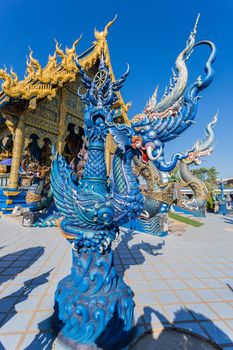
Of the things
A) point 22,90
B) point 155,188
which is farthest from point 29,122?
point 155,188

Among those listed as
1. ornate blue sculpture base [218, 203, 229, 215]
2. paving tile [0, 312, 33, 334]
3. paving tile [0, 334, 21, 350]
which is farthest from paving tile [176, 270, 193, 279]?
ornate blue sculpture base [218, 203, 229, 215]

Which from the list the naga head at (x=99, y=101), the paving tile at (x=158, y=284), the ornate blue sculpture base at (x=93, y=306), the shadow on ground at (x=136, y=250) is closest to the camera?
the ornate blue sculpture base at (x=93, y=306)

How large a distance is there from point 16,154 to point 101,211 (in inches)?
286

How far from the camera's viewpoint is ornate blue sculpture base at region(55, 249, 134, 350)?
1.72 metres

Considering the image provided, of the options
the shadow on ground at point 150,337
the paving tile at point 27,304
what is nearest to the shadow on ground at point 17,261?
the paving tile at point 27,304

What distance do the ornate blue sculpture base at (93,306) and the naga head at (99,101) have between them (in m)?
1.36

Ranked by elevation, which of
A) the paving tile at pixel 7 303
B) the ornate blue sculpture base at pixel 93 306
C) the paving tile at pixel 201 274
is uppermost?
the ornate blue sculpture base at pixel 93 306

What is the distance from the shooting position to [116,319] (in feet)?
5.90

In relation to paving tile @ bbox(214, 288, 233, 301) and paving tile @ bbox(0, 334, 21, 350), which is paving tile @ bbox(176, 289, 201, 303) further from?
paving tile @ bbox(0, 334, 21, 350)

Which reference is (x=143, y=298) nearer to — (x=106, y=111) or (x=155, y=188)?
(x=106, y=111)

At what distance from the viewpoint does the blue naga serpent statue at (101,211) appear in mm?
1768

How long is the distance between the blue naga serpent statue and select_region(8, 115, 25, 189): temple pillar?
21.3 feet

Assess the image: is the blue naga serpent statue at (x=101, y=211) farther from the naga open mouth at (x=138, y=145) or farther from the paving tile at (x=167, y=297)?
the paving tile at (x=167, y=297)

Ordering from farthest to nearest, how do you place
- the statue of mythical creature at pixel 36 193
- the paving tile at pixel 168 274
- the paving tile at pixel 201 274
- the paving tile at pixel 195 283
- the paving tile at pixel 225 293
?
the statue of mythical creature at pixel 36 193
the paving tile at pixel 201 274
the paving tile at pixel 168 274
the paving tile at pixel 195 283
the paving tile at pixel 225 293
